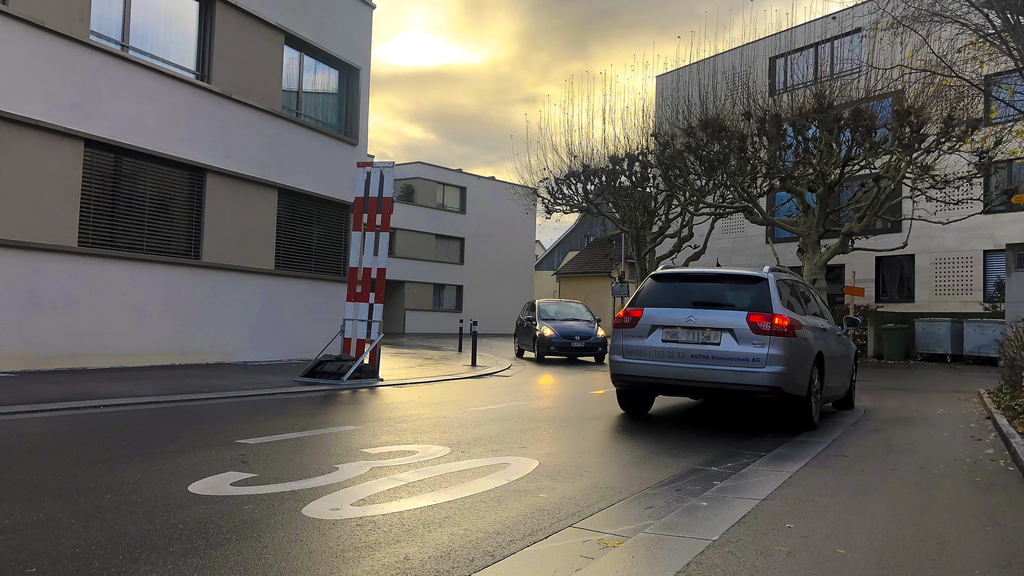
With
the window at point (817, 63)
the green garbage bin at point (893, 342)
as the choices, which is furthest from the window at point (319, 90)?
the green garbage bin at point (893, 342)

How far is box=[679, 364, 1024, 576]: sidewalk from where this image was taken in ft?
12.4

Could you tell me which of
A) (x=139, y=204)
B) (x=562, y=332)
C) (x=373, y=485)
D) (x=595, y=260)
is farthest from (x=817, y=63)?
(x=595, y=260)

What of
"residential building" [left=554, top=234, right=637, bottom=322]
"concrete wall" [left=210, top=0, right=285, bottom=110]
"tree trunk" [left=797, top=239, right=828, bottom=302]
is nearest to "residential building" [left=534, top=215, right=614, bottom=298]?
"residential building" [left=554, top=234, right=637, bottom=322]

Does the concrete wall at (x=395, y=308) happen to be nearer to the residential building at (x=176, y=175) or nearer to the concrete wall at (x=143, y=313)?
the residential building at (x=176, y=175)

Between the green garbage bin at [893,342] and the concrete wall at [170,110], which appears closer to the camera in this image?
the concrete wall at [170,110]

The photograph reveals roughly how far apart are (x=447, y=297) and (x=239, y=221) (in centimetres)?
3168

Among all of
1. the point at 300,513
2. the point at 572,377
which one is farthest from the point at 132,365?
the point at 300,513

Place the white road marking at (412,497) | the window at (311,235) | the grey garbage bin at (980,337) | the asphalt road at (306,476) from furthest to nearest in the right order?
1. the grey garbage bin at (980,337)
2. the window at (311,235)
3. the white road marking at (412,497)
4. the asphalt road at (306,476)

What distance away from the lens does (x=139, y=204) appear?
13.5 meters

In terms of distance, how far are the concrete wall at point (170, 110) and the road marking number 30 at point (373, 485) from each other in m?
9.24

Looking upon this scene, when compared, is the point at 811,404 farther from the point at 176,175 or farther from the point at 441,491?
the point at 176,175

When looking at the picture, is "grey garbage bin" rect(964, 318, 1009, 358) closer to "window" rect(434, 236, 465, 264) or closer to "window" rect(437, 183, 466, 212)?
"window" rect(434, 236, 465, 264)

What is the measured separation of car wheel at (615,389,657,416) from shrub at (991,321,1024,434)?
148 inches

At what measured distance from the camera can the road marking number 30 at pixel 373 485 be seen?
450cm
